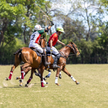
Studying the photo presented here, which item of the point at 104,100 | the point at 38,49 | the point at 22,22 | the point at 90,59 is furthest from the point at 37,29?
the point at 22,22

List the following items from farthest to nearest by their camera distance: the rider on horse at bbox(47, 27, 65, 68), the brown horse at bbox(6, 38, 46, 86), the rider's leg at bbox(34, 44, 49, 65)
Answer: the rider on horse at bbox(47, 27, 65, 68) → the rider's leg at bbox(34, 44, 49, 65) → the brown horse at bbox(6, 38, 46, 86)

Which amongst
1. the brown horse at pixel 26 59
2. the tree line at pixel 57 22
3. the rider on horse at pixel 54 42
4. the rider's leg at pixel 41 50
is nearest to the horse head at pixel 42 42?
the rider on horse at pixel 54 42

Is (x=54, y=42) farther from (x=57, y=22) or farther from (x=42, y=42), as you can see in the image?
(x=57, y=22)

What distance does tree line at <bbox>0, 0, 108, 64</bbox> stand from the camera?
38.8 metres

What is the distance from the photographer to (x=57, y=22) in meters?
47.5

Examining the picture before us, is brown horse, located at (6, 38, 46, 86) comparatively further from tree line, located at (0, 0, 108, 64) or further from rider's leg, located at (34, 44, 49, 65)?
tree line, located at (0, 0, 108, 64)

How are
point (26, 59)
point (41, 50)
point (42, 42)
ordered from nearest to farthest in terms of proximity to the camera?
point (26, 59), point (41, 50), point (42, 42)

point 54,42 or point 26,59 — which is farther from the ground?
point 54,42

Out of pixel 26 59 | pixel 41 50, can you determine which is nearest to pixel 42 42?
pixel 41 50

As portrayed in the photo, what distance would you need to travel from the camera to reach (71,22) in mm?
49031

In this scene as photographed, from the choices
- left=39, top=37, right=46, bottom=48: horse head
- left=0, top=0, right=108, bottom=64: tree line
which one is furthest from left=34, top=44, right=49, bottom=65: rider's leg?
left=0, top=0, right=108, bottom=64: tree line

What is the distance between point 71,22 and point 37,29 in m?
38.7

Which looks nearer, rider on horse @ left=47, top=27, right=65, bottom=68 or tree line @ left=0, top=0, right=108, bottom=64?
rider on horse @ left=47, top=27, right=65, bottom=68

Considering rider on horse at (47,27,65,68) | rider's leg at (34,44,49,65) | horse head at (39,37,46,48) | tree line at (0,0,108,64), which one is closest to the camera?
rider's leg at (34,44,49,65)
